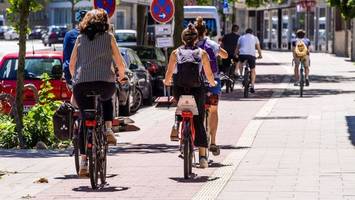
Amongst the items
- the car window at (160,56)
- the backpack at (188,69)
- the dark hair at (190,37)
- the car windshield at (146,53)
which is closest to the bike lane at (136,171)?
the backpack at (188,69)

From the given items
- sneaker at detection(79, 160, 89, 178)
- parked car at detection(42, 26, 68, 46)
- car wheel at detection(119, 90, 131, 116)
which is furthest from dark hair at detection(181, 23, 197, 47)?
parked car at detection(42, 26, 68, 46)

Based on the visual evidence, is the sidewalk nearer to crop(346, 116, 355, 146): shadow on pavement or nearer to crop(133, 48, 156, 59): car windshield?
crop(346, 116, 355, 146): shadow on pavement

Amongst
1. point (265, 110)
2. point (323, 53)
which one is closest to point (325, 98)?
point (265, 110)

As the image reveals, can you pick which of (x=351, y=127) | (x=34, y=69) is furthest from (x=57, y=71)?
(x=351, y=127)

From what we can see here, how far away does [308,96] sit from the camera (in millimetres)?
28812

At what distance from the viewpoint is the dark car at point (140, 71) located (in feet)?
80.7

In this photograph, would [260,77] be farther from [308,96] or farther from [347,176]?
[347,176]

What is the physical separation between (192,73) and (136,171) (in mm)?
1370

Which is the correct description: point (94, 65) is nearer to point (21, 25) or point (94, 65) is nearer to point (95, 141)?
point (95, 141)

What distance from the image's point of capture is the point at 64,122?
12.3 m

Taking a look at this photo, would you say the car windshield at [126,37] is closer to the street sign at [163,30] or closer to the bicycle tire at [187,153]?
the street sign at [163,30]

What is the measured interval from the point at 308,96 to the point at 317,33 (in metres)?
51.3

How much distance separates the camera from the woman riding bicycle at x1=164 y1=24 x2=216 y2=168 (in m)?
12.2

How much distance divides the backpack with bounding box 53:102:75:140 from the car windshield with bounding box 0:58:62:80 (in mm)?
9219
